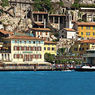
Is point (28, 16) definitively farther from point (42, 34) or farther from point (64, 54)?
point (64, 54)

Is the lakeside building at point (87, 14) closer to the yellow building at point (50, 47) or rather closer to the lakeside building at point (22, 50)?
the yellow building at point (50, 47)

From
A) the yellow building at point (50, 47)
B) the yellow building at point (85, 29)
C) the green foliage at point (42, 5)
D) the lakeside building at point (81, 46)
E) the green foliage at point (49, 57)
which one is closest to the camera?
the green foliage at point (49, 57)

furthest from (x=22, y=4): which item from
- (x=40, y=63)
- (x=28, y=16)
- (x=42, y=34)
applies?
(x=40, y=63)

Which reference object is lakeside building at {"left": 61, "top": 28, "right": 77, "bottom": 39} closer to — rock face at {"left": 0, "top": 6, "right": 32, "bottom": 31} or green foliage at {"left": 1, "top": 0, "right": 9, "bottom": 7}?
rock face at {"left": 0, "top": 6, "right": 32, "bottom": 31}

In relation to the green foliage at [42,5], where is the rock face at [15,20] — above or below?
below

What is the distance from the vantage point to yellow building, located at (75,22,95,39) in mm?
170875

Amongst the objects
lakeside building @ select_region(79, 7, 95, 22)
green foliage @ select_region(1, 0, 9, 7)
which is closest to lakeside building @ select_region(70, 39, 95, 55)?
lakeside building @ select_region(79, 7, 95, 22)

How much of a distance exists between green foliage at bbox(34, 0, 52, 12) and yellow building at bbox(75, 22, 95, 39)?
13456 mm

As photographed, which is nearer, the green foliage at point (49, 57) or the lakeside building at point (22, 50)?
the lakeside building at point (22, 50)

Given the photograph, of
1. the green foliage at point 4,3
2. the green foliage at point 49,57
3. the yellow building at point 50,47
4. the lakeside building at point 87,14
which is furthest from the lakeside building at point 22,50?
the lakeside building at point 87,14

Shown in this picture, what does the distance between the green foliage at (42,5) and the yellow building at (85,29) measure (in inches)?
530

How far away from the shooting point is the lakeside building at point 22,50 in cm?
14125

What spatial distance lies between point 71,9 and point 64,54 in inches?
1353

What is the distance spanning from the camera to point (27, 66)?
13512 centimetres
